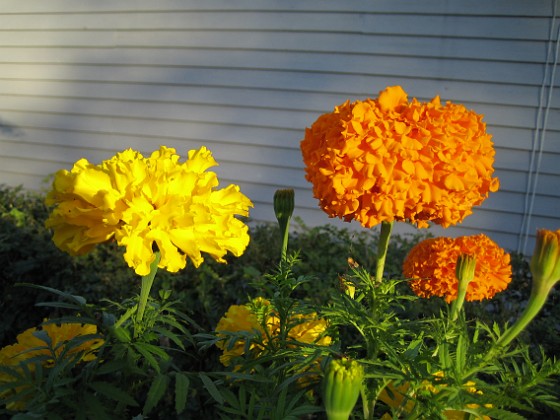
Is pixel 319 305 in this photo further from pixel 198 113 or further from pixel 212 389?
pixel 198 113

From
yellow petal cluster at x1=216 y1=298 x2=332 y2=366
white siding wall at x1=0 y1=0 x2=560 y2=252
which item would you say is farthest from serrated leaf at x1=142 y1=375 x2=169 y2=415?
white siding wall at x1=0 y1=0 x2=560 y2=252

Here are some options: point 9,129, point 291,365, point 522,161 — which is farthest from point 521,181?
point 9,129

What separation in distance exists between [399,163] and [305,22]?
3212 millimetres

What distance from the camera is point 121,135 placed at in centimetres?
484

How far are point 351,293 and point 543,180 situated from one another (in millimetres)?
3124

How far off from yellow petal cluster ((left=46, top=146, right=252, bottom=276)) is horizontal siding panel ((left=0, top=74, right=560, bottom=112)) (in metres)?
3.14

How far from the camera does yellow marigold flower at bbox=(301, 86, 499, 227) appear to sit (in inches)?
43.2

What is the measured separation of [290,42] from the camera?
416cm

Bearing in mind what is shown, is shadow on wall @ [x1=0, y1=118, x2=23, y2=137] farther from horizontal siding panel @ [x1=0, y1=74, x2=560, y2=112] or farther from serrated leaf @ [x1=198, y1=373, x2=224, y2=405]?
serrated leaf @ [x1=198, y1=373, x2=224, y2=405]

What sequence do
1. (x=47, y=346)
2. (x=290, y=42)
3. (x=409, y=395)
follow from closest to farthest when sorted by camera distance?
1. (x=409, y=395)
2. (x=47, y=346)
3. (x=290, y=42)

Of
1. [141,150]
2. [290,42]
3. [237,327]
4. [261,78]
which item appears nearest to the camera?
[237,327]

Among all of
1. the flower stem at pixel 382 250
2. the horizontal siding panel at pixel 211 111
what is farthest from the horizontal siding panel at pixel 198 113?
the flower stem at pixel 382 250

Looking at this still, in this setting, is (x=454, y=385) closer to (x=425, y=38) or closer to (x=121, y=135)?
(x=425, y=38)

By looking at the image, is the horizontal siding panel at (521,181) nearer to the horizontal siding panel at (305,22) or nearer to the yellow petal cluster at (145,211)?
the horizontal siding panel at (305,22)
